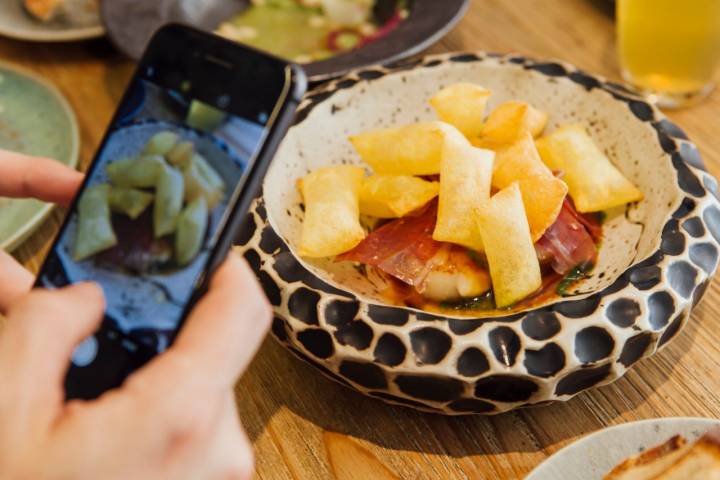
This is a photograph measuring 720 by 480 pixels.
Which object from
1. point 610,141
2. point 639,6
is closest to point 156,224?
point 610,141

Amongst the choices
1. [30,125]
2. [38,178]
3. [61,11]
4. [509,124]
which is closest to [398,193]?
[509,124]

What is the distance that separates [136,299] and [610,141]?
0.65 meters

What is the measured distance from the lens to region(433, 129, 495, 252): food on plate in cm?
76

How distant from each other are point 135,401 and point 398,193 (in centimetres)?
44

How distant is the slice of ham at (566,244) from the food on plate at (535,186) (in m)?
0.03

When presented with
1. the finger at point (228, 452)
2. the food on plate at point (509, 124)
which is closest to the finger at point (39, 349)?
the finger at point (228, 452)

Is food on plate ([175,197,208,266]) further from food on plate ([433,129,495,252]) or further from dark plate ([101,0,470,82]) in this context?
dark plate ([101,0,470,82])

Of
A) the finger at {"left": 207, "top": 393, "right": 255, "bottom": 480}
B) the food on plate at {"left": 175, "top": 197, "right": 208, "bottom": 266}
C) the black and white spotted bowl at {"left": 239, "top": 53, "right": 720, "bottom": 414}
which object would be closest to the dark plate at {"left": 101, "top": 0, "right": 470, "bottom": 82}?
the black and white spotted bowl at {"left": 239, "top": 53, "right": 720, "bottom": 414}

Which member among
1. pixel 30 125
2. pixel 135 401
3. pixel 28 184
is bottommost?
pixel 30 125

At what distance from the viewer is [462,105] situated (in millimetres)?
872

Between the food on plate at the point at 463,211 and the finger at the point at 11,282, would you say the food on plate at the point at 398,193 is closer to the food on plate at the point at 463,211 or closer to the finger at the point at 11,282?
the food on plate at the point at 463,211

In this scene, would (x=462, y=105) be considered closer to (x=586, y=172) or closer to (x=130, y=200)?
(x=586, y=172)

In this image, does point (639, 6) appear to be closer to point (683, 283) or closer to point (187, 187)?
point (683, 283)

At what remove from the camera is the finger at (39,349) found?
1.47 feet
